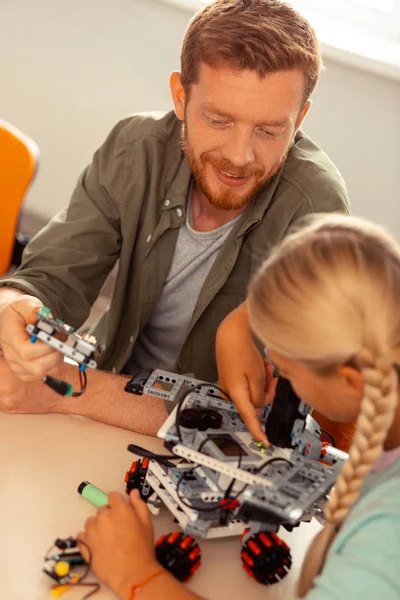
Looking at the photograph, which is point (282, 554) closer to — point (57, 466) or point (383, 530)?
point (383, 530)

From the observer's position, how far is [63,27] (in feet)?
8.77

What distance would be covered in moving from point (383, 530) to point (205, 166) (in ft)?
3.12

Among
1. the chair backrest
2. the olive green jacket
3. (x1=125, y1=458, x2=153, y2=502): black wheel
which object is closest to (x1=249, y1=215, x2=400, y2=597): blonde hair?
(x1=125, y1=458, x2=153, y2=502): black wheel

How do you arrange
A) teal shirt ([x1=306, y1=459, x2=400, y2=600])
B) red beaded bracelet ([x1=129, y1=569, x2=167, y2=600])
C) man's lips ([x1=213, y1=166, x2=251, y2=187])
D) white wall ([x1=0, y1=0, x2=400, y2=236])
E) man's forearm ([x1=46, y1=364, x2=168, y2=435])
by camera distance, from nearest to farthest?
teal shirt ([x1=306, y1=459, x2=400, y2=600]) → red beaded bracelet ([x1=129, y1=569, x2=167, y2=600]) → man's forearm ([x1=46, y1=364, x2=168, y2=435]) → man's lips ([x1=213, y1=166, x2=251, y2=187]) → white wall ([x1=0, y1=0, x2=400, y2=236])

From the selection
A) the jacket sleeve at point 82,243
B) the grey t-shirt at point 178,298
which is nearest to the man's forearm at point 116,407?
the jacket sleeve at point 82,243

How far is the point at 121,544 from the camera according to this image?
3.66 ft

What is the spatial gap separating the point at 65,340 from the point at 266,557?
476 mm

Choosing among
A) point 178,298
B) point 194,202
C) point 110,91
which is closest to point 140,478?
point 178,298

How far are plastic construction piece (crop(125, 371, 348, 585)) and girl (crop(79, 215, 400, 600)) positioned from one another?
0.25 feet

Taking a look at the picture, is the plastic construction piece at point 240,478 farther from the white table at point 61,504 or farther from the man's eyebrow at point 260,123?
the man's eyebrow at point 260,123

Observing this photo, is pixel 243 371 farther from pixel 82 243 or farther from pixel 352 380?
pixel 82 243

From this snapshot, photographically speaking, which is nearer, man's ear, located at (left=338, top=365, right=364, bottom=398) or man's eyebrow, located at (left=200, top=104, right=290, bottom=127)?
man's ear, located at (left=338, top=365, right=364, bottom=398)

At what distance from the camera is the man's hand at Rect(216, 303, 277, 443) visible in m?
1.28

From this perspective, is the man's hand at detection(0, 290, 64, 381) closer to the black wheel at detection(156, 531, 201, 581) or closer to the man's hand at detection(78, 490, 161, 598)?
the man's hand at detection(78, 490, 161, 598)
